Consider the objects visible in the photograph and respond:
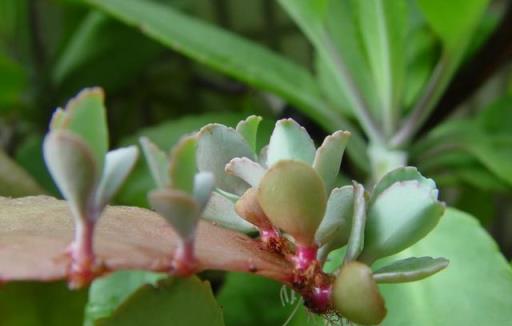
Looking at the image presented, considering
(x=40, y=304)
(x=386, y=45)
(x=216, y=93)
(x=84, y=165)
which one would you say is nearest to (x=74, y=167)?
(x=84, y=165)

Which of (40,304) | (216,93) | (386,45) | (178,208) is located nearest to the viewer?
(178,208)

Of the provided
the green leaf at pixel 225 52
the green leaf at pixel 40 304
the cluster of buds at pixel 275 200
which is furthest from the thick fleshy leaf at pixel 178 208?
the green leaf at pixel 225 52

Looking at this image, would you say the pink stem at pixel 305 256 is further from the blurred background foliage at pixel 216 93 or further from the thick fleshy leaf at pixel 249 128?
the blurred background foliage at pixel 216 93

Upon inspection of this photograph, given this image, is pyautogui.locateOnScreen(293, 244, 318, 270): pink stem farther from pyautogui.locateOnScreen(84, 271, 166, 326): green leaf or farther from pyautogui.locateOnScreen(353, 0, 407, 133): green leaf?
pyautogui.locateOnScreen(353, 0, 407, 133): green leaf

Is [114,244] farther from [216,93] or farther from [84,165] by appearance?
[216,93]

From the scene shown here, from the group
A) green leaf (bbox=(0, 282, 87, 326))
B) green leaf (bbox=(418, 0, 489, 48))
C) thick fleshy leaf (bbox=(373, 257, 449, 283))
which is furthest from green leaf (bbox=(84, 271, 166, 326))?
green leaf (bbox=(418, 0, 489, 48))
